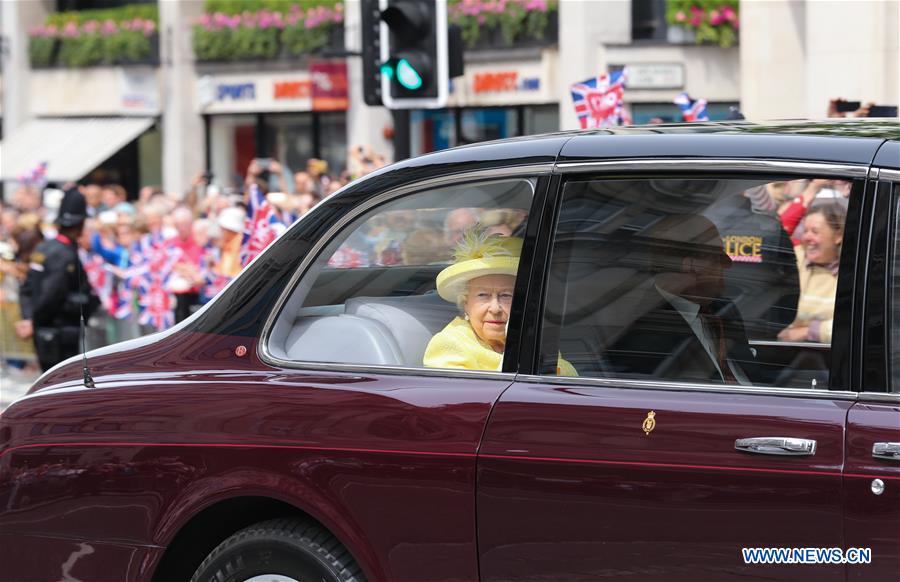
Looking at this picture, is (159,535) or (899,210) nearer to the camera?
(899,210)

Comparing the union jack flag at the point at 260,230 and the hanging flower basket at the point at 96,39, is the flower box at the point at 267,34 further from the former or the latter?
the union jack flag at the point at 260,230

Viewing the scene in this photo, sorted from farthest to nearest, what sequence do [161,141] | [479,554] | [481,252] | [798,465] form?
[161,141] < [481,252] < [479,554] < [798,465]

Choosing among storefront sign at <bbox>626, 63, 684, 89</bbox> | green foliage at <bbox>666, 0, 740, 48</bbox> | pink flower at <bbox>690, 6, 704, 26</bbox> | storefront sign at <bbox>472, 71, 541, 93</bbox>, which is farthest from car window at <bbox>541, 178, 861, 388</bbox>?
storefront sign at <bbox>472, 71, 541, 93</bbox>

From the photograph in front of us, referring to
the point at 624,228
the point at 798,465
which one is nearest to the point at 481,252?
the point at 624,228

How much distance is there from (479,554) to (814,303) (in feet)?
3.30

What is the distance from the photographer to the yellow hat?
3.86 m

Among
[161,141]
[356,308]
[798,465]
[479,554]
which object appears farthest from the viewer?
[161,141]

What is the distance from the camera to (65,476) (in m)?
4.33

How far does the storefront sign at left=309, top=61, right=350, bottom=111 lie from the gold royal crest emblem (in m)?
24.5

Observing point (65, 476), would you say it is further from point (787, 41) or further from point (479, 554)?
point (787, 41)

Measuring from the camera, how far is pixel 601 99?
1094cm

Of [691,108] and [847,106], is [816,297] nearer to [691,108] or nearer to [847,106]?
[847,106]

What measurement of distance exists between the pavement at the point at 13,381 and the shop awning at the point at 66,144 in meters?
16.9

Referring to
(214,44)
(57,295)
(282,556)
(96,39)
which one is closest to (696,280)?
(282,556)
